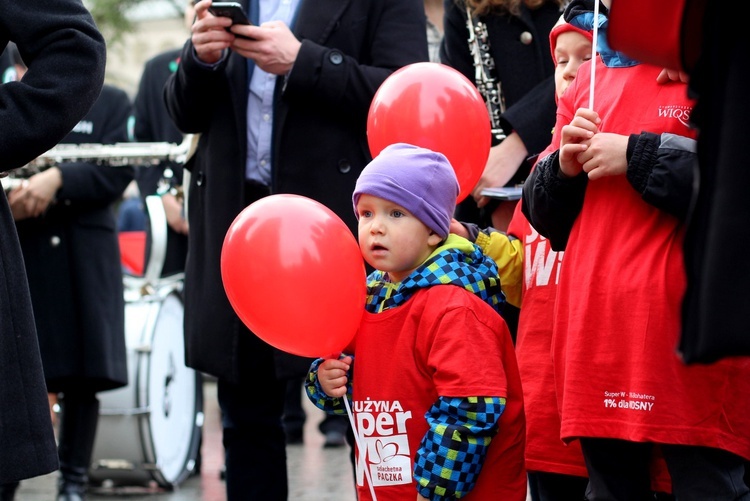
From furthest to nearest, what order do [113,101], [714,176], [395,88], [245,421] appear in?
[113,101] < [245,421] < [395,88] < [714,176]

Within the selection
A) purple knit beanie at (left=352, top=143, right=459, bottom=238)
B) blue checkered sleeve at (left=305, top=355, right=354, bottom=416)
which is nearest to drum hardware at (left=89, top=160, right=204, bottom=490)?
blue checkered sleeve at (left=305, top=355, right=354, bottom=416)

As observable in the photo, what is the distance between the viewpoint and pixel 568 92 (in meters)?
3.03

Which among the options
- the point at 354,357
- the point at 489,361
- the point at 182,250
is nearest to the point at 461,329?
the point at 489,361

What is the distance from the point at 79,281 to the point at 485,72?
97.8 inches

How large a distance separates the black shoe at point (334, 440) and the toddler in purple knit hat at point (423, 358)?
13.6 ft

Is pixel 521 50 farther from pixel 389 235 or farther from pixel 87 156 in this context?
pixel 87 156

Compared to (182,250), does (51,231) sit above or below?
above

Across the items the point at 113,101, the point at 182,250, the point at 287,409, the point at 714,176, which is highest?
the point at 714,176

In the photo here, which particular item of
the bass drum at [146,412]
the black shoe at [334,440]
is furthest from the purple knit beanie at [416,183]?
the black shoe at [334,440]

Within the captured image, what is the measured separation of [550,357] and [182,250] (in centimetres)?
444

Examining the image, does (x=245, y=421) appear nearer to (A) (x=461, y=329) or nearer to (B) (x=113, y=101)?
(A) (x=461, y=329)

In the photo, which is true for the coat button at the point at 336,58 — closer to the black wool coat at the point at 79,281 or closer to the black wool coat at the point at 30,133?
the black wool coat at the point at 30,133

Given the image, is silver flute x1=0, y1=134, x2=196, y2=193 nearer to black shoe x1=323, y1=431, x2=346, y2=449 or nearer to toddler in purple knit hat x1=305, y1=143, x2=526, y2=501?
black shoe x1=323, y1=431, x2=346, y2=449

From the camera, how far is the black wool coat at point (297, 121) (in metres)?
3.83
